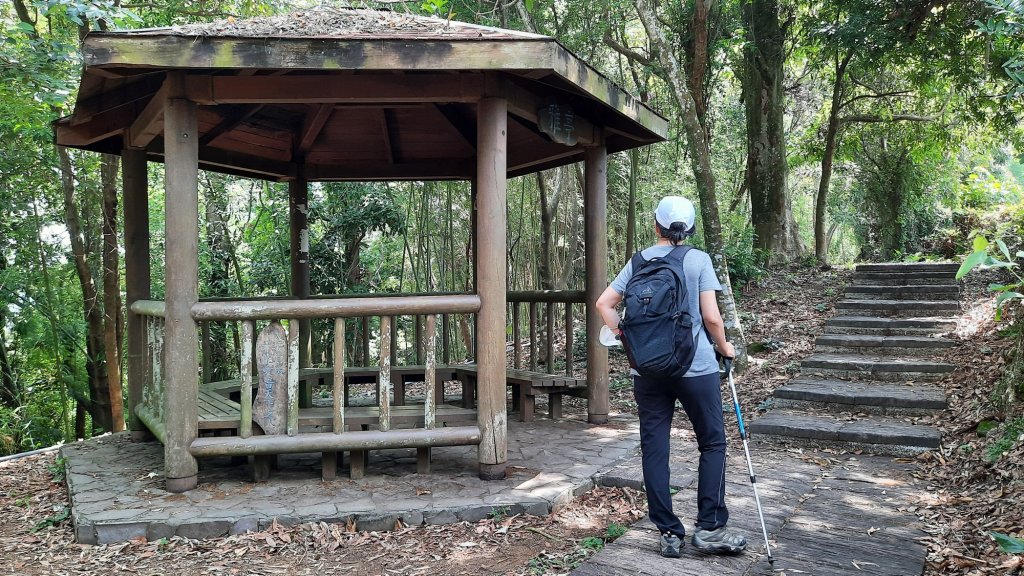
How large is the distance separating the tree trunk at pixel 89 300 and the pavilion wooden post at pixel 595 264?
7.59 metres

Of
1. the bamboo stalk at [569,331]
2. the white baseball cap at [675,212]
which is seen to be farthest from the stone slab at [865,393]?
the white baseball cap at [675,212]

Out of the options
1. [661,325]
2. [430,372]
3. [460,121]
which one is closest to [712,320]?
[661,325]

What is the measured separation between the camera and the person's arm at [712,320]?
126 inches

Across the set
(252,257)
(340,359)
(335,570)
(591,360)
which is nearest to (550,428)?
(591,360)

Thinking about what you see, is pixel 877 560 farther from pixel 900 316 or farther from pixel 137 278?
pixel 900 316

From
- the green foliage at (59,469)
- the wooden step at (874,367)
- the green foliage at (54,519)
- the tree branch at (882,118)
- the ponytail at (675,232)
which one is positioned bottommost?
the green foliage at (54,519)

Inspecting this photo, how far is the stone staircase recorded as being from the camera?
5.66m

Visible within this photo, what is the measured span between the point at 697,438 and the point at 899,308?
6.96 m

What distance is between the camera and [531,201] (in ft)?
44.3

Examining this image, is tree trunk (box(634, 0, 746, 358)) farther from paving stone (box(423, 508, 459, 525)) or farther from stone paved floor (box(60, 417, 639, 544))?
paving stone (box(423, 508, 459, 525))

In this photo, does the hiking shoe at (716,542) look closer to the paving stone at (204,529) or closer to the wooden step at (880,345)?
the paving stone at (204,529)

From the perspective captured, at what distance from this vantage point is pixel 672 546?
3258mm

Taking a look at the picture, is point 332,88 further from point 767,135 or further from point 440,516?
point 767,135

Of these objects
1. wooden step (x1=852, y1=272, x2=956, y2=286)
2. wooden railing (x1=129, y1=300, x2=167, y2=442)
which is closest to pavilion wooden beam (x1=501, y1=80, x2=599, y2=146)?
wooden railing (x1=129, y1=300, x2=167, y2=442)
